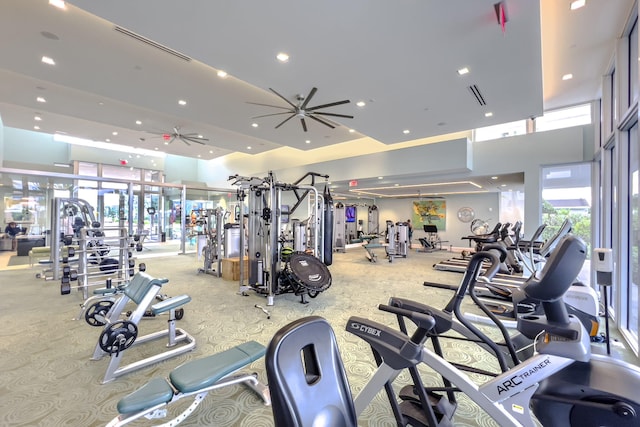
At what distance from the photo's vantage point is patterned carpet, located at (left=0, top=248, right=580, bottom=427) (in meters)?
2.02

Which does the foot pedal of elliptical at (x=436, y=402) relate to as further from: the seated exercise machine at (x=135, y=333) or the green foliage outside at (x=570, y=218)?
the green foliage outside at (x=570, y=218)

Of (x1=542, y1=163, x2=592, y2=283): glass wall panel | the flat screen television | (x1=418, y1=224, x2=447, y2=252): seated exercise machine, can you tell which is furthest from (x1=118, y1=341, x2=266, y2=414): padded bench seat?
the flat screen television

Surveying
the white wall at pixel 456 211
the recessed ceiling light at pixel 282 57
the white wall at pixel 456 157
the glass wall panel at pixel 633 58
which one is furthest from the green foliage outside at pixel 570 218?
the recessed ceiling light at pixel 282 57

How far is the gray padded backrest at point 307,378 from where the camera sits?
0.85 meters

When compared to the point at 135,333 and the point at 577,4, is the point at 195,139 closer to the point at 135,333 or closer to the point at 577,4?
the point at 135,333

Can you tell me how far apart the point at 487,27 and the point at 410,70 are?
105 cm

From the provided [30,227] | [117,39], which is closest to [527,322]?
[117,39]

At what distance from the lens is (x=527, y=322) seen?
1.81 meters

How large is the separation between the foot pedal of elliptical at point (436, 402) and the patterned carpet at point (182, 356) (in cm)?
17

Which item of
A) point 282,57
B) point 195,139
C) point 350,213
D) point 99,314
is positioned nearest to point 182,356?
point 99,314

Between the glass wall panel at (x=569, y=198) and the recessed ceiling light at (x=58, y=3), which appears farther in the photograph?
the glass wall panel at (x=569, y=198)

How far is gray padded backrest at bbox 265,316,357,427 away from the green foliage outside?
22.8ft

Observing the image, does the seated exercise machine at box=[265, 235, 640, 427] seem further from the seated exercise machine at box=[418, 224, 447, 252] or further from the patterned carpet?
the seated exercise machine at box=[418, 224, 447, 252]

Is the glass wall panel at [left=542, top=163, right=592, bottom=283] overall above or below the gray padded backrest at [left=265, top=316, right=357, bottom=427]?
above
